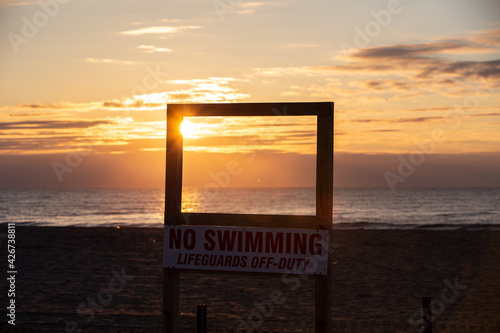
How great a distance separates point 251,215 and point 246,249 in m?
0.48

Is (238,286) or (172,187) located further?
(238,286)

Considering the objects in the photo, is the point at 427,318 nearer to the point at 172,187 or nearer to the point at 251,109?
the point at 251,109

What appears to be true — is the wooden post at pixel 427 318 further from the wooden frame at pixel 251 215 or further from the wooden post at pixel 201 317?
the wooden post at pixel 201 317

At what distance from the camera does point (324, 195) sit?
7.59 m

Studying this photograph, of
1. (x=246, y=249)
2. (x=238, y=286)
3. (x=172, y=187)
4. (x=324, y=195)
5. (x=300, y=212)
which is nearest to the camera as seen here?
(x=324, y=195)

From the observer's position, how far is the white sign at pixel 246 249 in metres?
7.63

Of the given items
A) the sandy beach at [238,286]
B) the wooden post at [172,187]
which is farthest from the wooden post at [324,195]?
the sandy beach at [238,286]

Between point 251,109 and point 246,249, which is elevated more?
point 251,109

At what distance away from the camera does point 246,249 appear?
25.8 feet

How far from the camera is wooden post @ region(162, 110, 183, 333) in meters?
8.16

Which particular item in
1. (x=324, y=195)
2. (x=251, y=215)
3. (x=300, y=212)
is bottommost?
(x=300, y=212)

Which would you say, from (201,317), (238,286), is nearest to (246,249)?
(201,317)

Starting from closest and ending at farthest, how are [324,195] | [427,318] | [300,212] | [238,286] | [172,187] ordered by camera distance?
1. [324,195]
2. [172,187]
3. [427,318]
4. [238,286]
5. [300,212]

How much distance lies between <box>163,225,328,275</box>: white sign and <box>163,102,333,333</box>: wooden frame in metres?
0.10
